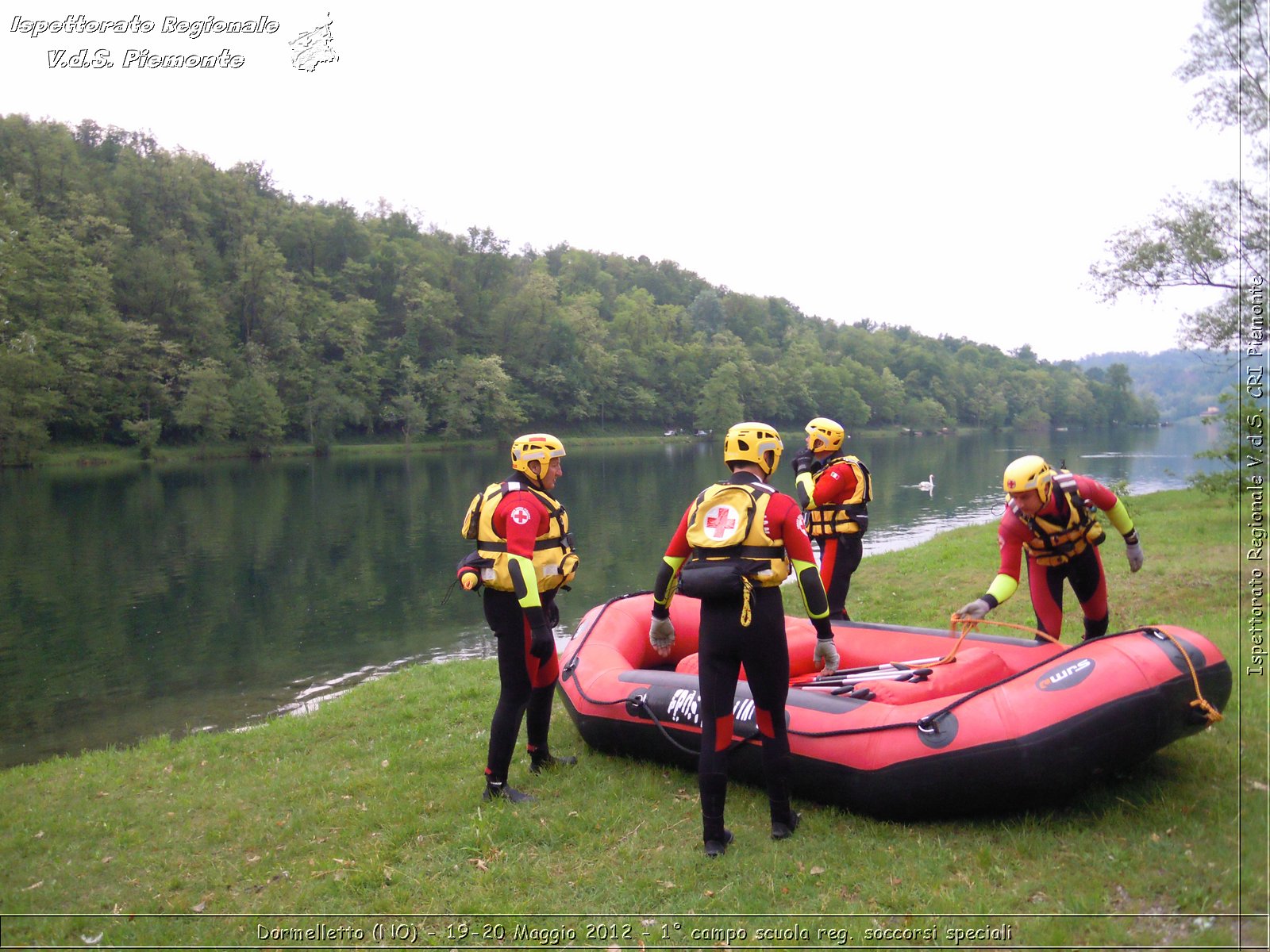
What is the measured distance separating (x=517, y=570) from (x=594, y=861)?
1845 millimetres

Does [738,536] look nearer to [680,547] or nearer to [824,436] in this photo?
[680,547]

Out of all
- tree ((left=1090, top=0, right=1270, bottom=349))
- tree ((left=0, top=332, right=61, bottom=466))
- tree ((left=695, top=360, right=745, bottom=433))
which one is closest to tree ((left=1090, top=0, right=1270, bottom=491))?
tree ((left=1090, top=0, right=1270, bottom=349))

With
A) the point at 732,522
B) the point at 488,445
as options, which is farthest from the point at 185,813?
the point at 488,445

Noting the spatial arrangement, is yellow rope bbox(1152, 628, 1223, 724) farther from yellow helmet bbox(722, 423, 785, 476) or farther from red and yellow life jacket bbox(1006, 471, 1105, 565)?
yellow helmet bbox(722, 423, 785, 476)

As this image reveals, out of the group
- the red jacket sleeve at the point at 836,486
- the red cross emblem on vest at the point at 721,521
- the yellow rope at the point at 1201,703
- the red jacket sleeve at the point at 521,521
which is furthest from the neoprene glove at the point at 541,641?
the red jacket sleeve at the point at 836,486

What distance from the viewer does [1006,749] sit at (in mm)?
4641

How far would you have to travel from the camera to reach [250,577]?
20.0 m

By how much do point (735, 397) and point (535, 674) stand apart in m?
83.7

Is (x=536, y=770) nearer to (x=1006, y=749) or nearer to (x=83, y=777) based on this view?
(x=1006, y=749)

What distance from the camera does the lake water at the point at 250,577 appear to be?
39.0 ft

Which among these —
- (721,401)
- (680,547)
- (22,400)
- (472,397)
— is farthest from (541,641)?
(721,401)

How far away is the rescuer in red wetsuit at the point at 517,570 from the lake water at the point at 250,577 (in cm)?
629

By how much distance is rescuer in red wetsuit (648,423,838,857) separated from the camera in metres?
4.77

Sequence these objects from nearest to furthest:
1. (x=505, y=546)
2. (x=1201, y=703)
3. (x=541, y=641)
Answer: (x=1201, y=703) → (x=541, y=641) → (x=505, y=546)
